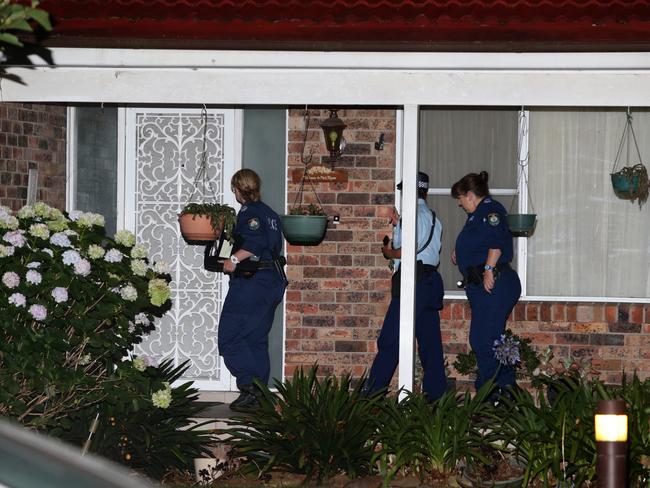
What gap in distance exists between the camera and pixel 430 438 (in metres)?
8.11

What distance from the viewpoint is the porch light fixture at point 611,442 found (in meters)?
5.65

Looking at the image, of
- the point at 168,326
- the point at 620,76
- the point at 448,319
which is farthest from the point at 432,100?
the point at 168,326

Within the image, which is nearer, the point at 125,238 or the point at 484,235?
the point at 125,238

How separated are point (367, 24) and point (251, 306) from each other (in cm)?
268

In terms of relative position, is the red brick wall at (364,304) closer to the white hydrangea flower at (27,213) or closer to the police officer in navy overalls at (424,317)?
the police officer in navy overalls at (424,317)

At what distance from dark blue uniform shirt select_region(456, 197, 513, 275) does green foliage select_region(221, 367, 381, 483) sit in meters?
1.63

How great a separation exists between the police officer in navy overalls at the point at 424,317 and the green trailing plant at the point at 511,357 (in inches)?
18.4

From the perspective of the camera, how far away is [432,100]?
8.39 metres

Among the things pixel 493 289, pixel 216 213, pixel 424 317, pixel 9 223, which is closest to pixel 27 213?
pixel 9 223

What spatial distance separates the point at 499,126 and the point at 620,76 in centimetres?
236

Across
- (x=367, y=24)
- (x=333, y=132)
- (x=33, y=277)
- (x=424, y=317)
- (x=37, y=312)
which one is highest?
(x=367, y=24)

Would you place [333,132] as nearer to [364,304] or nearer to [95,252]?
[364,304]

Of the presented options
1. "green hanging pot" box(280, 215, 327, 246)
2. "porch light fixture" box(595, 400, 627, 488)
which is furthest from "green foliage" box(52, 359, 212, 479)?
"porch light fixture" box(595, 400, 627, 488)

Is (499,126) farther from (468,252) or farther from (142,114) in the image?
(142,114)
